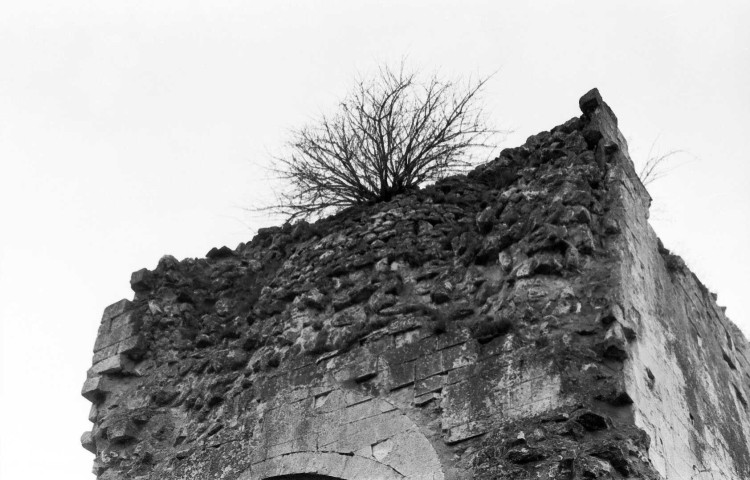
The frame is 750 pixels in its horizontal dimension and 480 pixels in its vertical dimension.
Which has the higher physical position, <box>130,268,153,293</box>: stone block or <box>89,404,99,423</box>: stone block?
<box>130,268,153,293</box>: stone block

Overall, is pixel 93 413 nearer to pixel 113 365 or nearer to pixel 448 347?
pixel 113 365

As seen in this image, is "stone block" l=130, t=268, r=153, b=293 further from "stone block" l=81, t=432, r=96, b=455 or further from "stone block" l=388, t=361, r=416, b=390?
"stone block" l=388, t=361, r=416, b=390

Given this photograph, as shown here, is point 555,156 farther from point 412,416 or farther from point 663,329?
point 412,416

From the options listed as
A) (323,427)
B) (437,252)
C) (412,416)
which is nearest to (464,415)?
(412,416)

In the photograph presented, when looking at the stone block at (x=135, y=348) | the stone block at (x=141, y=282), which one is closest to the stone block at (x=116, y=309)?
the stone block at (x=141, y=282)

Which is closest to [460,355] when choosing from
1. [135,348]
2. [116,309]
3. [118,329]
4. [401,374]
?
[401,374]

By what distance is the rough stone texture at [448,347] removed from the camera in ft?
19.1

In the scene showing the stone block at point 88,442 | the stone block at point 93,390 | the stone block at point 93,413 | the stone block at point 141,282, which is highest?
the stone block at point 141,282

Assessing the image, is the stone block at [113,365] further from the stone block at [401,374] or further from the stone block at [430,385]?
the stone block at [430,385]

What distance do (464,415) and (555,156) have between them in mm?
2011

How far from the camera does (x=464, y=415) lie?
5992 millimetres

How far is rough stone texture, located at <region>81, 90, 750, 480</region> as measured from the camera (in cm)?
583

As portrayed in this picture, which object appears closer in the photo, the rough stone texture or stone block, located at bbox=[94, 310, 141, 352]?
the rough stone texture

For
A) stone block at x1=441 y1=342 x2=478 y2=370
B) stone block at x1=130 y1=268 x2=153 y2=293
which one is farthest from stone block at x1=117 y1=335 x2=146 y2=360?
stone block at x1=441 y1=342 x2=478 y2=370
